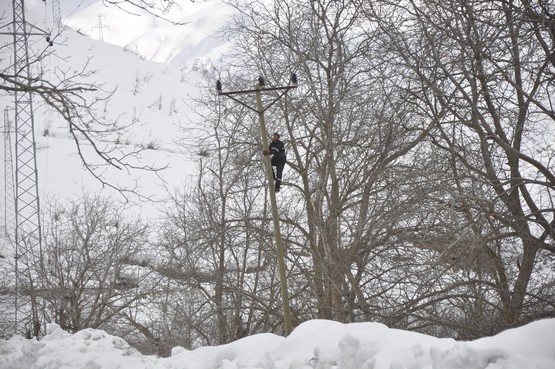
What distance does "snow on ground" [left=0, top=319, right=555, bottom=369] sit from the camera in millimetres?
2551

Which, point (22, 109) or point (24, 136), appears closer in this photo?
point (24, 136)

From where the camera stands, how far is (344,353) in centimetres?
340

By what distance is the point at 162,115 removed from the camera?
34375mm

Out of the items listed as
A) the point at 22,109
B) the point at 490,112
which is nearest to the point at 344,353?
the point at 490,112

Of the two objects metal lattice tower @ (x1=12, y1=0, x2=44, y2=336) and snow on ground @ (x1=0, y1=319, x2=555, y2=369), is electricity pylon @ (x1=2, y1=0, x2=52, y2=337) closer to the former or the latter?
metal lattice tower @ (x1=12, y1=0, x2=44, y2=336)

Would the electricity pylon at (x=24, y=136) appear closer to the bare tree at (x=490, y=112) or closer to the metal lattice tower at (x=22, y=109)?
the metal lattice tower at (x=22, y=109)

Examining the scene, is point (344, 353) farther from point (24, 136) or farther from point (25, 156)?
point (25, 156)

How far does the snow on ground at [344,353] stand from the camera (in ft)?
8.37

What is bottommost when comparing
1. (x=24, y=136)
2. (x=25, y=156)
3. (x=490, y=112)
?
(x=490, y=112)

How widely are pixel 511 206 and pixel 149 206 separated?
18.4m

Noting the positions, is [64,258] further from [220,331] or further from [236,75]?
[236,75]

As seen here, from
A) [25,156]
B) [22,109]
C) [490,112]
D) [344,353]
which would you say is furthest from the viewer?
[25,156]

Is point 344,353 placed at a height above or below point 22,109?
below

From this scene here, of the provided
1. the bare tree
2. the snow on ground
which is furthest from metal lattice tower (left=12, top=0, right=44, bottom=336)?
the bare tree
